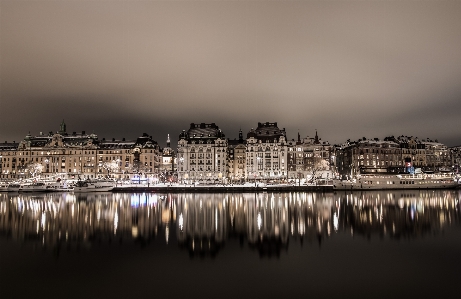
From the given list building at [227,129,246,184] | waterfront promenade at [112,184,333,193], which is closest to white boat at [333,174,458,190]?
waterfront promenade at [112,184,333,193]

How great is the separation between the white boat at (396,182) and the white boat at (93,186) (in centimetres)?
5316

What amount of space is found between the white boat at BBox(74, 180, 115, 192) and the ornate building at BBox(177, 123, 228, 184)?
85.9 ft

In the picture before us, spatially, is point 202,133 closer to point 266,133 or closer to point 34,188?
point 266,133

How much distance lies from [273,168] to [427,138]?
244 feet

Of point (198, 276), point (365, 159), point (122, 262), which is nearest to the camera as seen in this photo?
point (198, 276)

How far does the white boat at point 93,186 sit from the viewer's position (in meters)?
76.4

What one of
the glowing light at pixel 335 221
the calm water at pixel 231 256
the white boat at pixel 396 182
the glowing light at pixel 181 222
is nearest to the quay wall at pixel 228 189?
the white boat at pixel 396 182

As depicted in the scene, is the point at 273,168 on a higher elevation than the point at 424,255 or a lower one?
higher

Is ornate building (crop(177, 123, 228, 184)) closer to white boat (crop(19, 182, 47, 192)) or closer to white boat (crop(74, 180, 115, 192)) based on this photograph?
white boat (crop(74, 180, 115, 192))

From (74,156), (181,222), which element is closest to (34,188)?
(74,156)

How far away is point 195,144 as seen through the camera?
103 m

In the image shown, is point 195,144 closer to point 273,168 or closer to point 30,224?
point 273,168

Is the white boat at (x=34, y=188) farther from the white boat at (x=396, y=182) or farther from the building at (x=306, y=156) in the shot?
the white boat at (x=396, y=182)

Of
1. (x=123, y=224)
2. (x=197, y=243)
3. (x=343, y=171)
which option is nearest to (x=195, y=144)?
(x=343, y=171)
